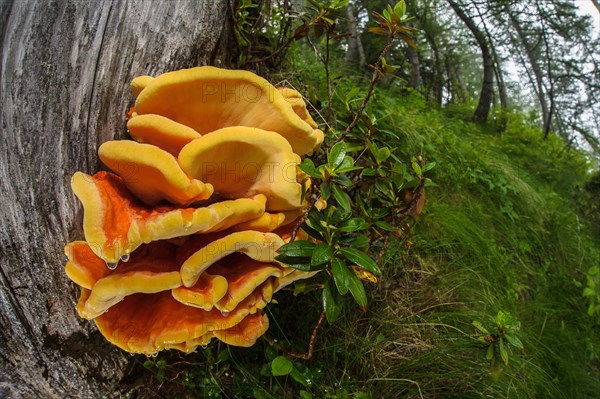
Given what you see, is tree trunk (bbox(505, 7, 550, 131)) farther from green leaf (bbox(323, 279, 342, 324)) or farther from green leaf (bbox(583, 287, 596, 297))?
green leaf (bbox(323, 279, 342, 324))

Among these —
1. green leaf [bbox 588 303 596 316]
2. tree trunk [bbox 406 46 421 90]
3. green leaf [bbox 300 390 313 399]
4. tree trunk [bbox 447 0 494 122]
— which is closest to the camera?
green leaf [bbox 300 390 313 399]

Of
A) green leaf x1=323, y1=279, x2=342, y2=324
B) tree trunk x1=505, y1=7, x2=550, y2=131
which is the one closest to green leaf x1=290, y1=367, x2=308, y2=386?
green leaf x1=323, y1=279, x2=342, y2=324

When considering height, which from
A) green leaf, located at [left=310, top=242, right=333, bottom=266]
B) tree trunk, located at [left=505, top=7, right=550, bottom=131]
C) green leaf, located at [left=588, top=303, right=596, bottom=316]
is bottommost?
green leaf, located at [left=588, top=303, right=596, bottom=316]

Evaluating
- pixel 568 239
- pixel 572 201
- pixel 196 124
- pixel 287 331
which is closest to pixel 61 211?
pixel 196 124

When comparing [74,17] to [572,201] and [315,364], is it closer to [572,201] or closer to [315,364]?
[315,364]

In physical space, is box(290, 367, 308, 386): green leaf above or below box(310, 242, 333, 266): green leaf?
below

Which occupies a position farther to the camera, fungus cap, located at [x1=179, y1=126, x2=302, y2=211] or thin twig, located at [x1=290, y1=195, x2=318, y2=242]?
thin twig, located at [x1=290, y1=195, x2=318, y2=242]

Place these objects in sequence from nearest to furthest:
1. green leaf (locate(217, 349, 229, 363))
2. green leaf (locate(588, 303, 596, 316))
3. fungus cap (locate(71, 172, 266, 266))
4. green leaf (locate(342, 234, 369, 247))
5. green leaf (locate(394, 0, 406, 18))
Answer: fungus cap (locate(71, 172, 266, 266)) < green leaf (locate(342, 234, 369, 247)) < green leaf (locate(394, 0, 406, 18)) < green leaf (locate(217, 349, 229, 363)) < green leaf (locate(588, 303, 596, 316))

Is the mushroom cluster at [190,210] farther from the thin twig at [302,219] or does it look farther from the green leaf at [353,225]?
the green leaf at [353,225]
